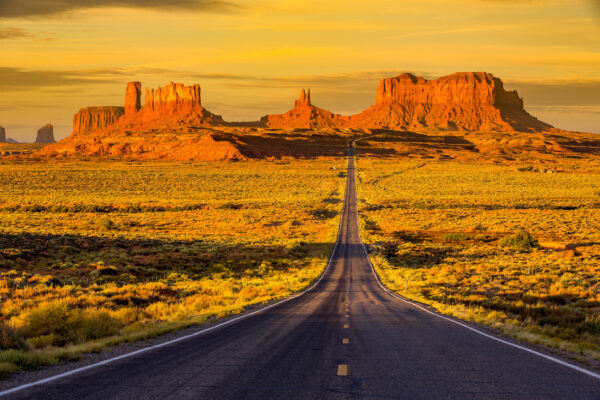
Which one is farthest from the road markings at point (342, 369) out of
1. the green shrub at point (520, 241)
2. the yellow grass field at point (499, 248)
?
the green shrub at point (520, 241)

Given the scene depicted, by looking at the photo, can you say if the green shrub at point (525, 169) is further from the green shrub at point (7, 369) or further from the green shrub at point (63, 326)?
the green shrub at point (7, 369)

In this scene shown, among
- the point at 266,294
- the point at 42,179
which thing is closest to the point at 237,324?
the point at 266,294

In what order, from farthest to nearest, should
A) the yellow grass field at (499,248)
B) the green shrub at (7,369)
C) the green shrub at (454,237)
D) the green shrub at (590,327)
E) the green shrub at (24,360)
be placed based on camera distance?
the green shrub at (454,237), the yellow grass field at (499,248), the green shrub at (590,327), the green shrub at (24,360), the green shrub at (7,369)

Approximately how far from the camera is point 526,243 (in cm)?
4719

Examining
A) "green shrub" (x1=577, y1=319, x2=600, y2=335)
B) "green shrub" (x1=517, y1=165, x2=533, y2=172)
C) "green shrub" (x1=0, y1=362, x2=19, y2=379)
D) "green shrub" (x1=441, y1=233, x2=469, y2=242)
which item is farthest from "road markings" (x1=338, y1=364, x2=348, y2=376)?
"green shrub" (x1=517, y1=165, x2=533, y2=172)

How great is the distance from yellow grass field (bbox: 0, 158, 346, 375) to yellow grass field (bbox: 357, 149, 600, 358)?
8024 millimetres

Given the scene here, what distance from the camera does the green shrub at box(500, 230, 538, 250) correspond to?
4700cm

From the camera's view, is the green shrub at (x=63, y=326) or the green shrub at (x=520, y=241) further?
the green shrub at (x=520, y=241)

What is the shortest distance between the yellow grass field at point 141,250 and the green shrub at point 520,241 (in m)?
18.2

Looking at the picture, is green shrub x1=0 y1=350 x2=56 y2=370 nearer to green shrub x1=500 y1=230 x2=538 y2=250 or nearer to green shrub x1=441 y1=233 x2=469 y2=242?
green shrub x1=500 y1=230 x2=538 y2=250

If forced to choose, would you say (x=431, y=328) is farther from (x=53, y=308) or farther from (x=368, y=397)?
(x=53, y=308)

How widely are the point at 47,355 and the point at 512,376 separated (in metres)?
8.73

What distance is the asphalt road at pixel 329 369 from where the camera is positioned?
7.21 meters

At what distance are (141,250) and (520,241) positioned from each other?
36270 mm
